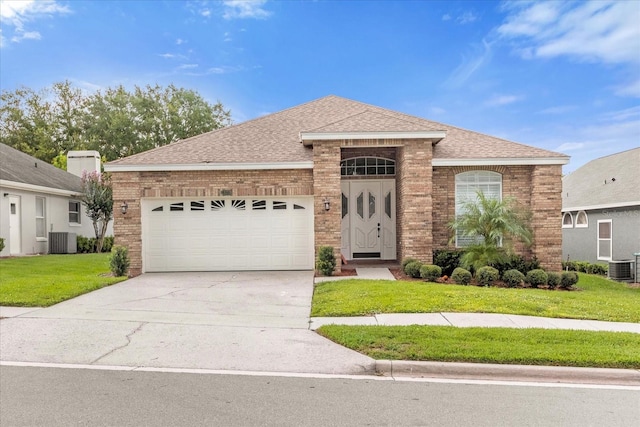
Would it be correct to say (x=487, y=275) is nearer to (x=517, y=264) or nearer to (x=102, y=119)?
(x=517, y=264)

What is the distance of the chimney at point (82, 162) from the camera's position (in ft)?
91.2

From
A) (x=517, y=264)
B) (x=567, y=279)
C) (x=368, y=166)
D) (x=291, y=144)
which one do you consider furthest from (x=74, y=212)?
(x=567, y=279)

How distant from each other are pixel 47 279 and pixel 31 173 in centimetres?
1163

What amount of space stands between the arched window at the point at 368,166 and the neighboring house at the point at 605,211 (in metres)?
9.53

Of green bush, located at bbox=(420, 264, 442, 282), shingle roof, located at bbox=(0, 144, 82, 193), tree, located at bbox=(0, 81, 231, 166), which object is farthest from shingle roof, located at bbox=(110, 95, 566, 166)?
tree, located at bbox=(0, 81, 231, 166)

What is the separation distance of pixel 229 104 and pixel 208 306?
34.0 m

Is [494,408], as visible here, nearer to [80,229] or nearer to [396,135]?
[396,135]

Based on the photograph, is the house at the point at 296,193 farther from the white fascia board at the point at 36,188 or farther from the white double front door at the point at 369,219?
the white fascia board at the point at 36,188

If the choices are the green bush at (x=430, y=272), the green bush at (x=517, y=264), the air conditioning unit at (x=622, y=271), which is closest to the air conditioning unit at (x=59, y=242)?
the green bush at (x=430, y=272)

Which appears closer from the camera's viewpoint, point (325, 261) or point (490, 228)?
point (490, 228)

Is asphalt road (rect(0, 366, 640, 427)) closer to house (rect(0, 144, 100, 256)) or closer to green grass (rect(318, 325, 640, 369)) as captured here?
green grass (rect(318, 325, 640, 369))

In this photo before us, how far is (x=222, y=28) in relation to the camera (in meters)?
20.0

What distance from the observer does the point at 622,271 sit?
16828 mm

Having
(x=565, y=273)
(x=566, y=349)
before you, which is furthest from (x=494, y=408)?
(x=565, y=273)
